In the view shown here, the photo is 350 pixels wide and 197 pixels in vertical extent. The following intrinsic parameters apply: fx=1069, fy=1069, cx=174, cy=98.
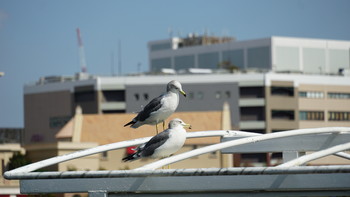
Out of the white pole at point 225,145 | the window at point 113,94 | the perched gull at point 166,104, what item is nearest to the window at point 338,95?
the window at point 113,94

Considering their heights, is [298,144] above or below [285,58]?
above

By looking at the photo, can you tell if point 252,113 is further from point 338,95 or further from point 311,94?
point 338,95

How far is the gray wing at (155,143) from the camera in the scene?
959 inches

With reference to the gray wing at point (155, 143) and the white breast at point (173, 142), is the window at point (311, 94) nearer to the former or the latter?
the gray wing at point (155, 143)

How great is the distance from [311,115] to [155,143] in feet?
527

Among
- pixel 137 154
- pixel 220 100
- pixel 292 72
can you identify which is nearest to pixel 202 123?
pixel 220 100

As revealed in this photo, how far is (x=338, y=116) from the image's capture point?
18788cm

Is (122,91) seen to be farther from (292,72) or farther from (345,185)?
(345,185)

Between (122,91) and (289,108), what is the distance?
92.5 ft

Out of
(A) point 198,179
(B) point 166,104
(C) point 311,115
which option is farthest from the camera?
(C) point 311,115

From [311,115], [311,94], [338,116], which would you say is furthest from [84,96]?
[338,116]

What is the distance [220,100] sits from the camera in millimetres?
175500

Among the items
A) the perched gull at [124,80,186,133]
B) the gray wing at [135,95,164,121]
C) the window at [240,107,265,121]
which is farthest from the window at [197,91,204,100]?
the perched gull at [124,80,186,133]

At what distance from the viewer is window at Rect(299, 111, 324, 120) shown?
181 meters
